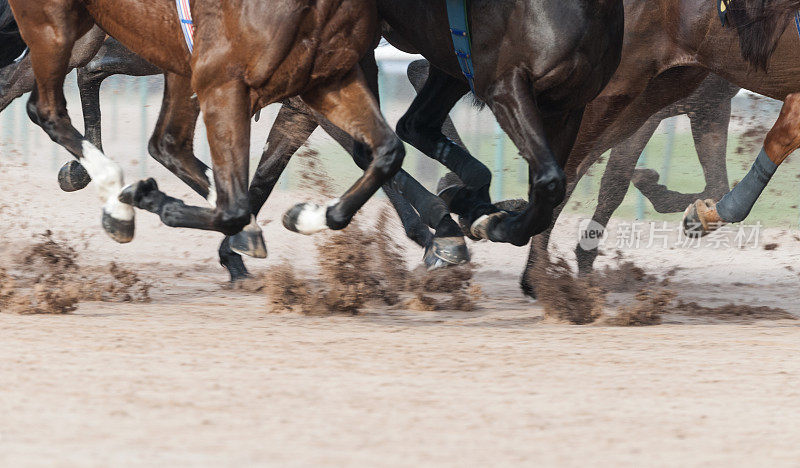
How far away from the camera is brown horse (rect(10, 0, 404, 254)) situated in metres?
3.46

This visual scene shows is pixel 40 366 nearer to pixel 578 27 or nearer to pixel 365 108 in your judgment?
pixel 365 108

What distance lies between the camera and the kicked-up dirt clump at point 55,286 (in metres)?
4.04

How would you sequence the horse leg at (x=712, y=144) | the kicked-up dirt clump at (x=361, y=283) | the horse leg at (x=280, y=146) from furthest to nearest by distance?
the horse leg at (x=712, y=144)
the horse leg at (x=280, y=146)
the kicked-up dirt clump at (x=361, y=283)

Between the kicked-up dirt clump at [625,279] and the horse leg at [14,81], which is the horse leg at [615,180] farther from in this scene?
the horse leg at [14,81]

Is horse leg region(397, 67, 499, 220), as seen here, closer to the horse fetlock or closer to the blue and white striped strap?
the blue and white striped strap

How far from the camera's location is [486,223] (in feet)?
13.0

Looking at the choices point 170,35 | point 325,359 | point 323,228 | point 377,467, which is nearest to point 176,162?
point 170,35

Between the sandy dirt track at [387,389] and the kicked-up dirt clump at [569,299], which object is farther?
the kicked-up dirt clump at [569,299]

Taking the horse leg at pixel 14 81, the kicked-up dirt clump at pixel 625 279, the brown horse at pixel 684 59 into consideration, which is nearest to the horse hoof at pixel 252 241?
the brown horse at pixel 684 59

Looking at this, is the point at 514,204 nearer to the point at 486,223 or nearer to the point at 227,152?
the point at 486,223

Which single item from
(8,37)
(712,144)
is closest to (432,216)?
(712,144)

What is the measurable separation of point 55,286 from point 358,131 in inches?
61.7

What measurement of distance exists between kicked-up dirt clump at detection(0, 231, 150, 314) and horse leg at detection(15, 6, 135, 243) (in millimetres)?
338

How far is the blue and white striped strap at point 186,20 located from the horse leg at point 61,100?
0.72 metres
